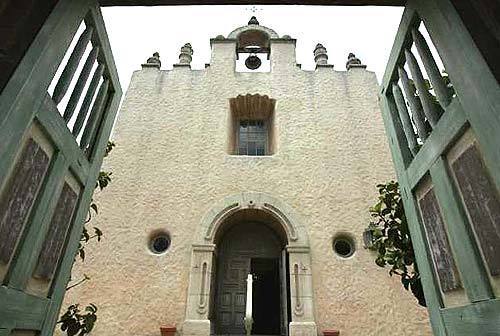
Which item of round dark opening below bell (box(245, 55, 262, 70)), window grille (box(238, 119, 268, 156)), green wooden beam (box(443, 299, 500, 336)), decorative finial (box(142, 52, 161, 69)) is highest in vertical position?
round dark opening below bell (box(245, 55, 262, 70))

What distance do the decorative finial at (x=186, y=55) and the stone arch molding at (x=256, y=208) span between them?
438cm

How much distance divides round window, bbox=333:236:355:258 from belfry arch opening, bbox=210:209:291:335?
3.16 feet

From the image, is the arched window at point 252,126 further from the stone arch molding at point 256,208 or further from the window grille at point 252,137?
the stone arch molding at point 256,208

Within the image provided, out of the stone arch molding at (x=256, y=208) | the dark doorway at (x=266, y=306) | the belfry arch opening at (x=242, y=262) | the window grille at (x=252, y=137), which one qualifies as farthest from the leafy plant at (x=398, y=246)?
the dark doorway at (x=266, y=306)

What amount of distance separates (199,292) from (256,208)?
1892 millimetres

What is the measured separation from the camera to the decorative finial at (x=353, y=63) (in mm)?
8891

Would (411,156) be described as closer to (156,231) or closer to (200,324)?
(200,324)

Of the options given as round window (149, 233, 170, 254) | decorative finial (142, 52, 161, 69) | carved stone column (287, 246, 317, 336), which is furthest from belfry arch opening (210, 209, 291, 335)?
decorative finial (142, 52, 161, 69)

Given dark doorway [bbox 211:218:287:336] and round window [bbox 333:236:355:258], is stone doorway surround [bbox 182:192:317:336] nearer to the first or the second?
dark doorway [bbox 211:218:287:336]

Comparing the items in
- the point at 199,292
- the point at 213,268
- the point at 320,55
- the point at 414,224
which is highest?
the point at 320,55

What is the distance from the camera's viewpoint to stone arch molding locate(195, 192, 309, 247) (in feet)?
20.8

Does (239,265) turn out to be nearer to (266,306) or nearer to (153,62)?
(266,306)

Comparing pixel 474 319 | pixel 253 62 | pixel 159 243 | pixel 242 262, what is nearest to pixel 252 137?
pixel 253 62

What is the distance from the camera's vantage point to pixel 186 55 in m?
9.23
